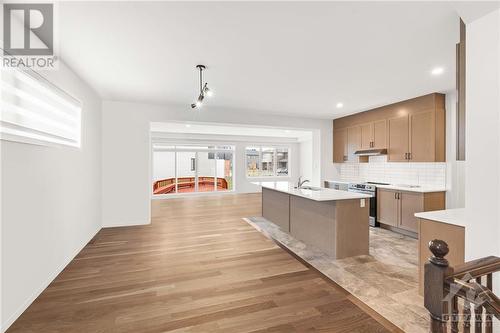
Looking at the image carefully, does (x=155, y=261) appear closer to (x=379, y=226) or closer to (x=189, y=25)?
(x=189, y=25)

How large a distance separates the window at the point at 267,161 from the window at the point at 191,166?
93 cm

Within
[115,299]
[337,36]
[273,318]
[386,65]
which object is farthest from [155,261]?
[386,65]

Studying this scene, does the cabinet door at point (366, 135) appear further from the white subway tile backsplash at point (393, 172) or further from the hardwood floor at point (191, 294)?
the hardwood floor at point (191, 294)

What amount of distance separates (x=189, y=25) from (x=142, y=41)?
618 millimetres

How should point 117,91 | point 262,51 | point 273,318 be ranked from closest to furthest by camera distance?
point 273,318 < point 262,51 < point 117,91

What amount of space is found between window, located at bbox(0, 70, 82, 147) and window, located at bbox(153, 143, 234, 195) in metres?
6.11

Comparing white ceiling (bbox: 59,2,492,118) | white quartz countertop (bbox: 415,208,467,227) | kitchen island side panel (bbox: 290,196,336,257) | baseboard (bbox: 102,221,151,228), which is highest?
white ceiling (bbox: 59,2,492,118)

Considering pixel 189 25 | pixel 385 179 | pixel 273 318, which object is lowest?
pixel 273 318

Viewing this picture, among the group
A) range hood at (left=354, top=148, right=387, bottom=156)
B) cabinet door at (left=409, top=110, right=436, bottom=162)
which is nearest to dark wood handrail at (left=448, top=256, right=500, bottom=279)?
cabinet door at (left=409, top=110, right=436, bottom=162)

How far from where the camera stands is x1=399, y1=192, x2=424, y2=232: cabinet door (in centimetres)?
389

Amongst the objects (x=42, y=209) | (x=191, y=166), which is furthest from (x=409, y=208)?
(x=191, y=166)

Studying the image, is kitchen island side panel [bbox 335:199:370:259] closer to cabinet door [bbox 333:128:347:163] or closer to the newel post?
the newel post

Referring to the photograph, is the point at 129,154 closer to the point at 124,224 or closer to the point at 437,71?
the point at 124,224

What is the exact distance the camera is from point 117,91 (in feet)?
13.0
